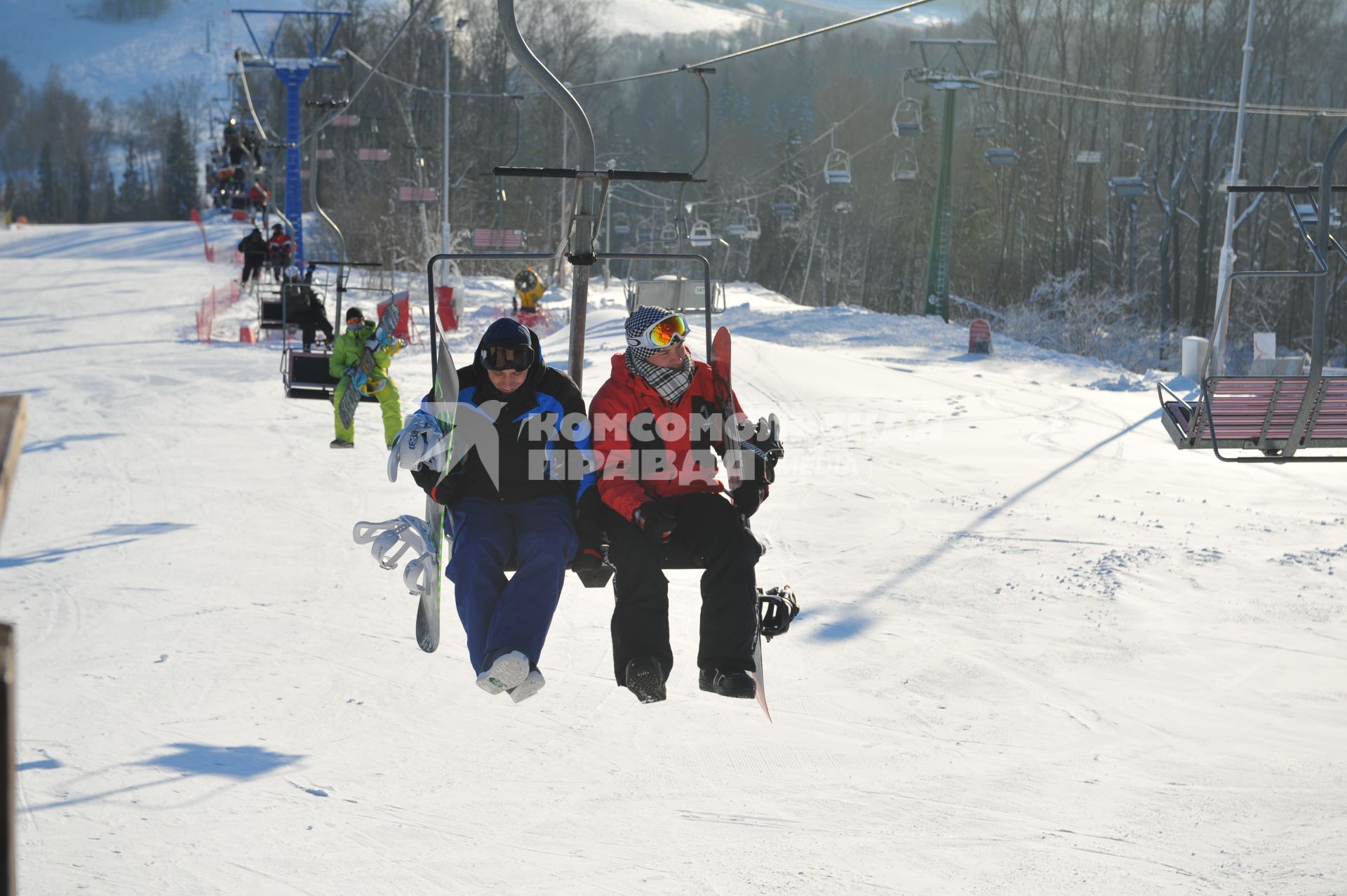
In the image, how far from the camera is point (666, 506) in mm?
5422

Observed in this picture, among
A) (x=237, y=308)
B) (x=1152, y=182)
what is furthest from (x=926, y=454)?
(x=1152, y=182)

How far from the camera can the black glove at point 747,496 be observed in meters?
5.33

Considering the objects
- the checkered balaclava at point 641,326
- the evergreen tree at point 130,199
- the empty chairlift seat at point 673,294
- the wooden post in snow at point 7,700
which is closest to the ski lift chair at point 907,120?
the empty chairlift seat at point 673,294

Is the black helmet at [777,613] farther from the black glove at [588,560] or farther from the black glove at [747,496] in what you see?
the black glove at [588,560]

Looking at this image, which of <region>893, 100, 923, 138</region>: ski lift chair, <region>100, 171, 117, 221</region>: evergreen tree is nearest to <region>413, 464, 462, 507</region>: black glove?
<region>893, 100, 923, 138</region>: ski lift chair

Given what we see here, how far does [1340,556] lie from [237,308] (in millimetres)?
24460

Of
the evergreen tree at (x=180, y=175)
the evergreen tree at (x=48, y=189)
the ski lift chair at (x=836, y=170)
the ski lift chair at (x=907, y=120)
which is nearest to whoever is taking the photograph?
the ski lift chair at (x=907, y=120)

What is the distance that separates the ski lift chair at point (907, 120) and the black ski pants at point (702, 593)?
22.0 meters

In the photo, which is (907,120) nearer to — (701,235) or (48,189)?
(701,235)

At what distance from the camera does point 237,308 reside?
96.1ft

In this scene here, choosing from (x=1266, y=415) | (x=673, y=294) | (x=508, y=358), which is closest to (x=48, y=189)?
(x=673, y=294)

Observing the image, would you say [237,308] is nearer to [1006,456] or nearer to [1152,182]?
[1006,456]

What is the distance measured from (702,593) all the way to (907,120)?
23074mm

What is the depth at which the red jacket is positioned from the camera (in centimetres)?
536
